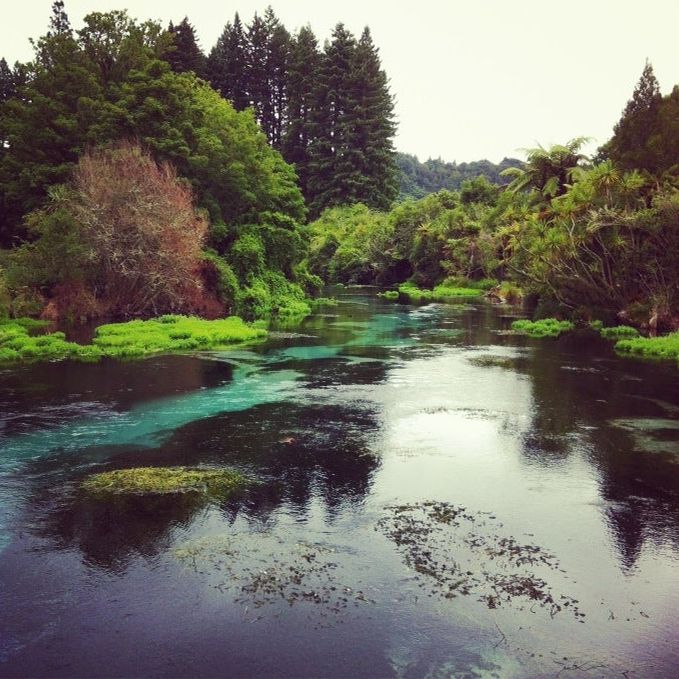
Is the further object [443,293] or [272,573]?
[443,293]

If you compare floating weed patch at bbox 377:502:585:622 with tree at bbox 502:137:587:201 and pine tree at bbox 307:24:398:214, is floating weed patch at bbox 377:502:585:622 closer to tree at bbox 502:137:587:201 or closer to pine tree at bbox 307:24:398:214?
tree at bbox 502:137:587:201

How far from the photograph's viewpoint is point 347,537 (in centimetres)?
1034

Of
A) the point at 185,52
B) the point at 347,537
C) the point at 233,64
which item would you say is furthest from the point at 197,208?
the point at 233,64

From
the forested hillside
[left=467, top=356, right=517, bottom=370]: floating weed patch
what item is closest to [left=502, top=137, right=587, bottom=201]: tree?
the forested hillside

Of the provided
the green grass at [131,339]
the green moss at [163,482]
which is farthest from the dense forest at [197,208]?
the green moss at [163,482]

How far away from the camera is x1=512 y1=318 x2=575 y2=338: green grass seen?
119ft

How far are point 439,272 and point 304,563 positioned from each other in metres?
70.2

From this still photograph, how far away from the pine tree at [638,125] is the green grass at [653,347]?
10.7 meters

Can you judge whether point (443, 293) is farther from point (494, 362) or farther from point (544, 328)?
point (494, 362)

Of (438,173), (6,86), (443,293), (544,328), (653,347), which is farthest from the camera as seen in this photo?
(438,173)

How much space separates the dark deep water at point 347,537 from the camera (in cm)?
757

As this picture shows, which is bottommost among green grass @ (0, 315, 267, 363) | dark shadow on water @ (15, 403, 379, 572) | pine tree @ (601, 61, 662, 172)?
dark shadow on water @ (15, 403, 379, 572)

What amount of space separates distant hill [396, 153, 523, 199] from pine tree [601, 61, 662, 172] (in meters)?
108

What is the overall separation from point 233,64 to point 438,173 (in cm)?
7801
